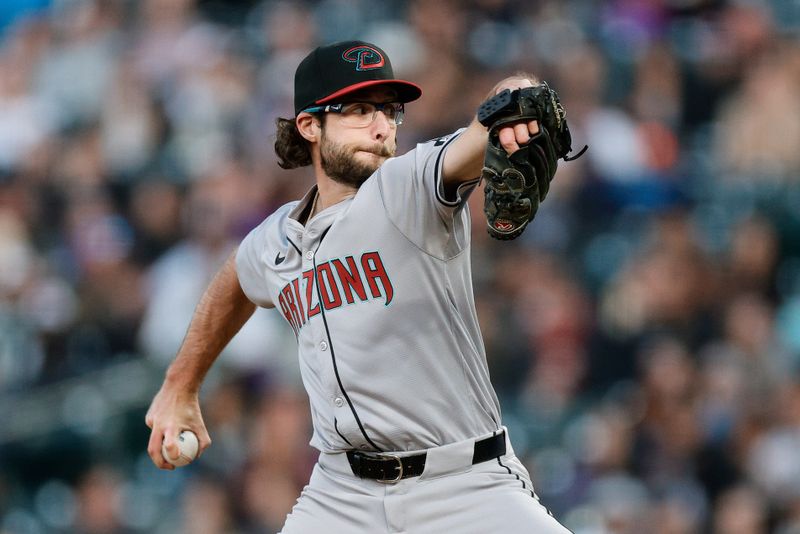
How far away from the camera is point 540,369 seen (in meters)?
7.25

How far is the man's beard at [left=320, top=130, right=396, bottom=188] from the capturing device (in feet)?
12.0

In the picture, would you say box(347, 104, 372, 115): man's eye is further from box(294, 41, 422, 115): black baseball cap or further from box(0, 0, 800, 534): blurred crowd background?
box(0, 0, 800, 534): blurred crowd background

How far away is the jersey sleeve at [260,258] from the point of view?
12.5 feet

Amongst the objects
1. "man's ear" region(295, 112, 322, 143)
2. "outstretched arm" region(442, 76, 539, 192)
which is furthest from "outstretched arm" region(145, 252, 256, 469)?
"outstretched arm" region(442, 76, 539, 192)

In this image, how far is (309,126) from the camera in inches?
152

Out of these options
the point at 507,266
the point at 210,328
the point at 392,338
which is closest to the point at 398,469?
the point at 392,338

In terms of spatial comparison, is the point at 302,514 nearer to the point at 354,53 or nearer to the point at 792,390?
the point at 354,53

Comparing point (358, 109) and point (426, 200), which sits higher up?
point (358, 109)

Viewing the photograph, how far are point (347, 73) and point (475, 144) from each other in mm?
796

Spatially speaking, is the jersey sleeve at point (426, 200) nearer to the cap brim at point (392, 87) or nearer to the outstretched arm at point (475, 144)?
the outstretched arm at point (475, 144)

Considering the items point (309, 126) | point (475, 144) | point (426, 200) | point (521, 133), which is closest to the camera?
point (521, 133)

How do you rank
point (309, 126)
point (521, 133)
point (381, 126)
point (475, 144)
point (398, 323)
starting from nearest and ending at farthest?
point (521, 133) < point (475, 144) < point (398, 323) < point (381, 126) < point (309, 126)

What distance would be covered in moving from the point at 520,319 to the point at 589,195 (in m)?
0.96

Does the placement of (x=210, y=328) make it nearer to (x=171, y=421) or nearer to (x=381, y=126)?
(x=171, y=421)
